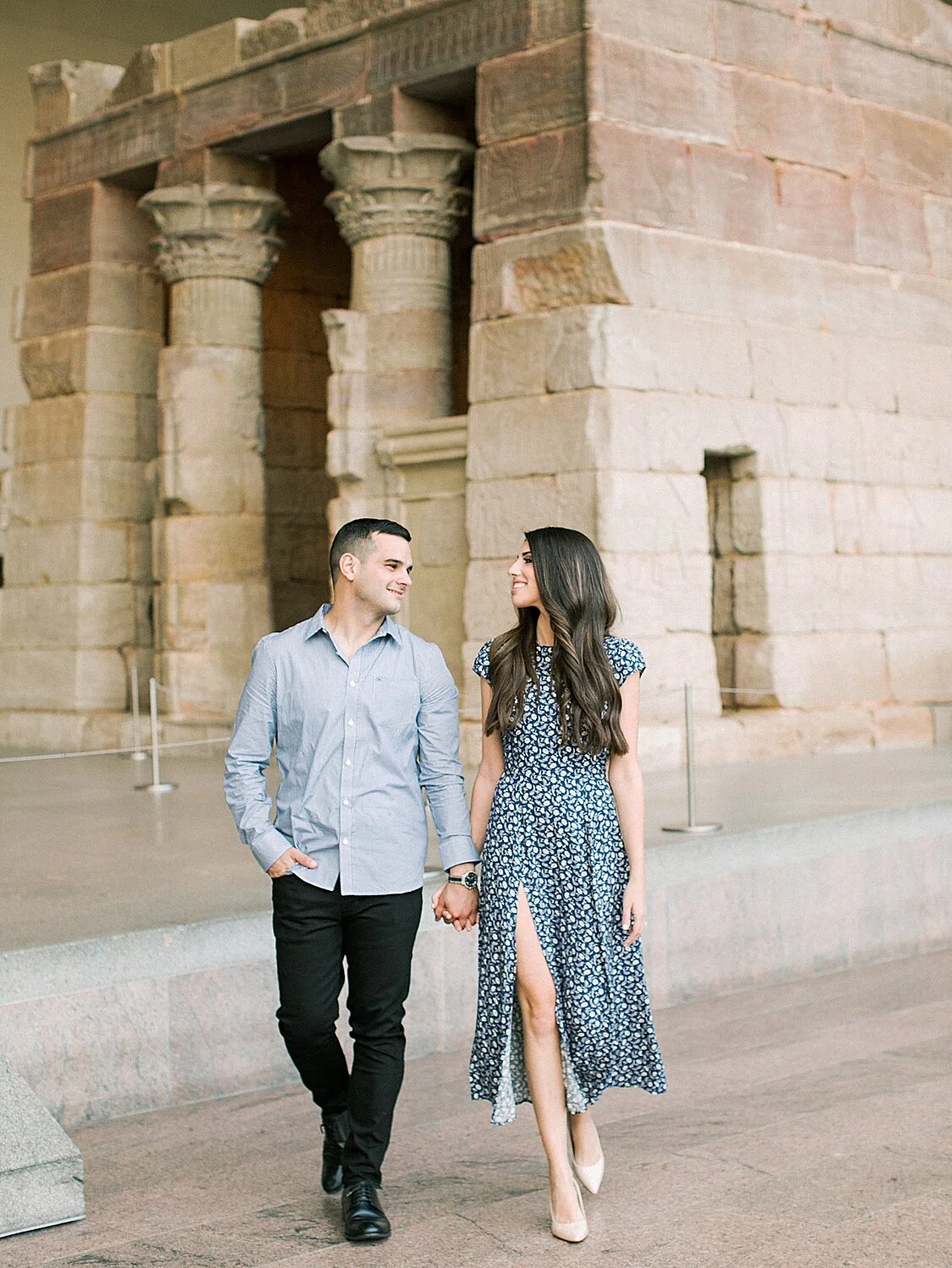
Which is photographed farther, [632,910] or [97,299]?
[97,299]

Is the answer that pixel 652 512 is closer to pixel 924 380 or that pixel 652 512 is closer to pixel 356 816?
pixel 924 380

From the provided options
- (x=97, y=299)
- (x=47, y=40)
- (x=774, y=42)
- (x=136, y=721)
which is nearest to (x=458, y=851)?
(x=774, y=42)

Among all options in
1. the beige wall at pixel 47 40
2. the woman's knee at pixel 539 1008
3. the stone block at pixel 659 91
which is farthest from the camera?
the beige wall at pixel 47 40

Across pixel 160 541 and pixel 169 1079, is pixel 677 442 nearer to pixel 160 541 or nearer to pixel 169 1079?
pixel 160 541

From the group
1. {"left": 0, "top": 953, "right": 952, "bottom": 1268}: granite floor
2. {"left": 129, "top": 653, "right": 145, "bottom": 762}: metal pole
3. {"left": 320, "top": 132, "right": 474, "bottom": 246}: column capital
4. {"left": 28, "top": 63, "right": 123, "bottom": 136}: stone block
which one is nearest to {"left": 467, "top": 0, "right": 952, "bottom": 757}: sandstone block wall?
{"left": 320, "top": 132, "right": 474, "bottom": 246}: column capital

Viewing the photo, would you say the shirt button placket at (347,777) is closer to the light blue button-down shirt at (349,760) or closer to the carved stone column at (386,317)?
the light blue button-down shirt at (349,760)

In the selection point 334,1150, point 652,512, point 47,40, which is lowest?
point 334,1150

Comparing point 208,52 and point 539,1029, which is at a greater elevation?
point 208,52

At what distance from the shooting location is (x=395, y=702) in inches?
167

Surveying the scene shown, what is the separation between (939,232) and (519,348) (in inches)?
142

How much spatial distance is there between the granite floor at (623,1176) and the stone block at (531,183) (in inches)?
234

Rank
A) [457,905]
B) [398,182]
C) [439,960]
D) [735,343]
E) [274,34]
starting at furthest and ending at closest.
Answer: [274,34], [398,182], [735,343], [439,960], [457,905]

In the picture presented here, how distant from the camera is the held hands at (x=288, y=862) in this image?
413 cm

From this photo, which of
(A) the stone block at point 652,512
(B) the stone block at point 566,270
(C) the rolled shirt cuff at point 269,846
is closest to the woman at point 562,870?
(C) the rolled shirt cuff at point 269,846
